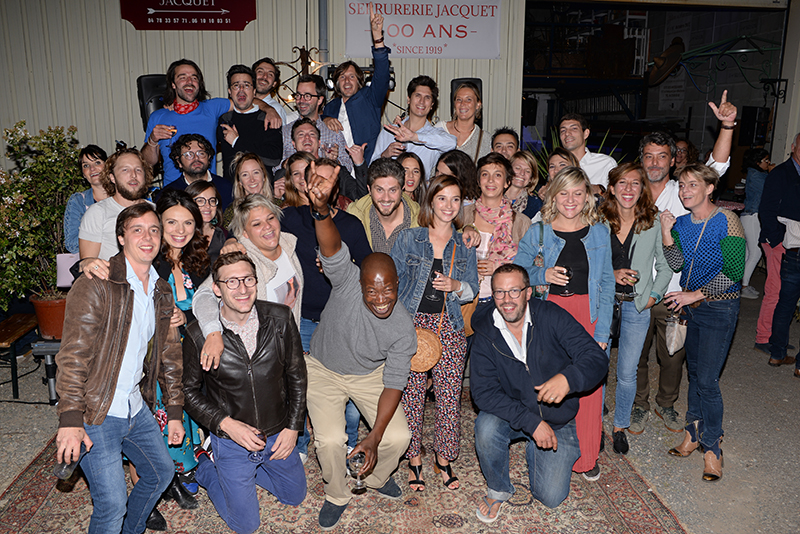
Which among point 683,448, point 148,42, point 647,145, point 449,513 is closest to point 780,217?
point 647,145

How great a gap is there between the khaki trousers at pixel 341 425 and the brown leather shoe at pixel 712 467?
198 centimetres

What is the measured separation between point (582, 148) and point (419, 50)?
2915mm

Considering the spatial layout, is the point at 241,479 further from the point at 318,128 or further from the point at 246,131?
the point at 246,131

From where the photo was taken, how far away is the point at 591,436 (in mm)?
3525

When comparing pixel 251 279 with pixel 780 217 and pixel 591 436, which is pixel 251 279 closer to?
pixel 591 436

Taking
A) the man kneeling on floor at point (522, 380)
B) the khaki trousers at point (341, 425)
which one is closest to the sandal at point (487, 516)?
the man kneeling on floor at point (522, 380)

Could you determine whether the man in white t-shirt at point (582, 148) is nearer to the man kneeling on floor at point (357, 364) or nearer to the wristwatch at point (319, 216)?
the man kneeling on floor at point (357, 364)

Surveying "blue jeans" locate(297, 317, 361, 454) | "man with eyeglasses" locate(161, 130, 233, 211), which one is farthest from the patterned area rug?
"man with eyeglasses" locate(161, 130, 233, 211)

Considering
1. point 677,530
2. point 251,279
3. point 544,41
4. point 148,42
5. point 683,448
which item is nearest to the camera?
point 251,279

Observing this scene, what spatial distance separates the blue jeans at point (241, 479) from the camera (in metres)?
3.05

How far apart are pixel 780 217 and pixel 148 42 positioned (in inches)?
275

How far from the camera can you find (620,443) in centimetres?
388

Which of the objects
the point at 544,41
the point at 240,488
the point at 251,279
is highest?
the point at 544,41

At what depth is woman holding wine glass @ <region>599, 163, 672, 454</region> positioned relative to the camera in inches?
144
